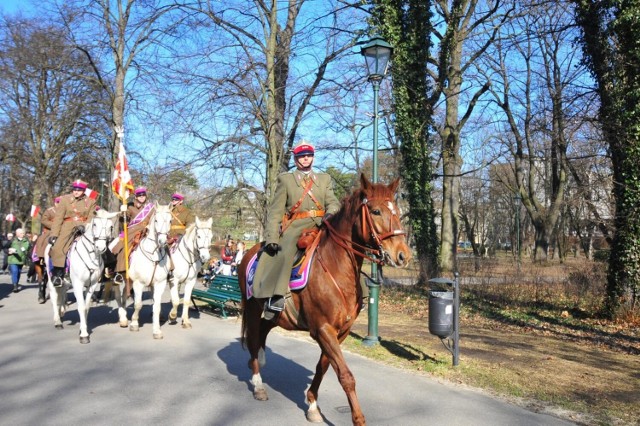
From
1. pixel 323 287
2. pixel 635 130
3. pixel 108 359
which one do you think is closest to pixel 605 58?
pixel 635 130

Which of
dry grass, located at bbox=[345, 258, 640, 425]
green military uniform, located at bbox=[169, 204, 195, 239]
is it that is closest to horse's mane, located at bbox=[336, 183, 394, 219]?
dry grass, located at bbox=[345, 258, 640, 425]

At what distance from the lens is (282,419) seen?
5.77 m

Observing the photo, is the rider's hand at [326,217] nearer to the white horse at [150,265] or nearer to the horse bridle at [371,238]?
the horse bridle at [371,238]

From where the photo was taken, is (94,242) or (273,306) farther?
(94,242)

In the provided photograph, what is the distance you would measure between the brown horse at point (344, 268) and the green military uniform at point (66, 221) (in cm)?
679

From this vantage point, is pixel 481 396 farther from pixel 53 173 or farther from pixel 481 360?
pixel 53 173

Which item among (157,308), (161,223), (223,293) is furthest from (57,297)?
(223,293)

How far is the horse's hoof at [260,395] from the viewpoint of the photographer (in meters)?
6.41

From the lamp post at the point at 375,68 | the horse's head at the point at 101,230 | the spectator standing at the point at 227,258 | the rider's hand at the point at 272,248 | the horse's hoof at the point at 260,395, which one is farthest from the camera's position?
the spectator standing at the point at 227,258

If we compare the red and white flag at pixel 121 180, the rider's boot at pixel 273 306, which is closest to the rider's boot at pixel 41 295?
the red and white flag at pixel 121 180

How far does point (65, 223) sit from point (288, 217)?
6954mm

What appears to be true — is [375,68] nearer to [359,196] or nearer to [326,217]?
[326,217]

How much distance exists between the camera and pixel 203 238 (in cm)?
1157

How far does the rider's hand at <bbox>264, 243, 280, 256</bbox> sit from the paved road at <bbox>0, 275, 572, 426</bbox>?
1.87 m
